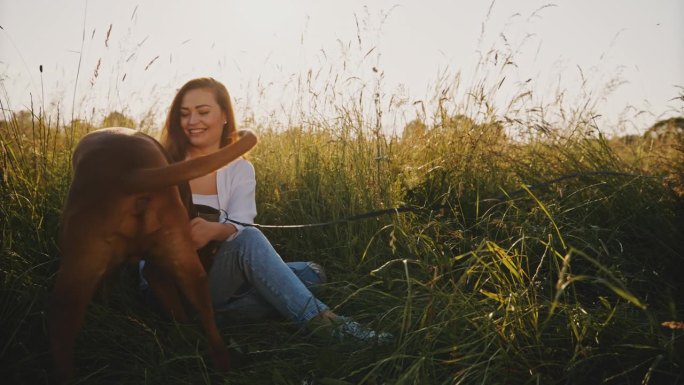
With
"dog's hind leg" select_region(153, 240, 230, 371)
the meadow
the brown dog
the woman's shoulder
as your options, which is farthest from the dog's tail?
the woman's shoulder

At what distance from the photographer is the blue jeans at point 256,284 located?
231 centimetres

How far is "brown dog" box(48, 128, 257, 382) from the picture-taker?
5.28 feet

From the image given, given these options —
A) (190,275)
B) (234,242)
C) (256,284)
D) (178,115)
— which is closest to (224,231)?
(234,242)

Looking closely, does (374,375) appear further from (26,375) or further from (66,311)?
(26,375)

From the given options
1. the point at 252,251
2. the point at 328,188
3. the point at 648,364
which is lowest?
the point at 648,364

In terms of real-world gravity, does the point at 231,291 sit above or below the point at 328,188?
below

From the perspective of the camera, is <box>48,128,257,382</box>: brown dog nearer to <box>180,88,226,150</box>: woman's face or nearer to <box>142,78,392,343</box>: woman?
<box>142,78,392,343</box>: woman

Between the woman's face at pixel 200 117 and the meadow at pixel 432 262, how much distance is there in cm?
69

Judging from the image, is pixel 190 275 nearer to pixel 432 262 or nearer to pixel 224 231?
pixel 224 231

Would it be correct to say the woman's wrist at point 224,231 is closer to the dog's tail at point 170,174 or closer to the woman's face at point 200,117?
→ the woman's face at point 200,117

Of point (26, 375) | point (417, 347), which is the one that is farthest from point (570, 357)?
point (26, 375)

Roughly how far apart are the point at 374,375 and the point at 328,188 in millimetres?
1687

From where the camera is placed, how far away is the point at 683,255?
2.41m

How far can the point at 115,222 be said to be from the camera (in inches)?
63.8
